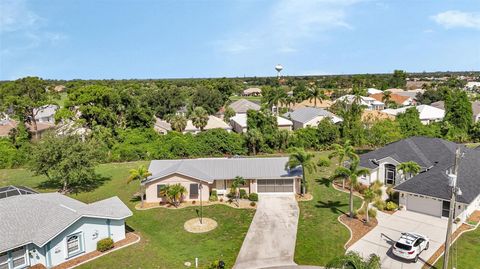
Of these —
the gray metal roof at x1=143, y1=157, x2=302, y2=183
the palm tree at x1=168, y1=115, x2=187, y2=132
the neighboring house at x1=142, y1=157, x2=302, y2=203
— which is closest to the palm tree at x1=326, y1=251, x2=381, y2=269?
the neighboring house at x1=142, y1=157, x2=302, y2=203

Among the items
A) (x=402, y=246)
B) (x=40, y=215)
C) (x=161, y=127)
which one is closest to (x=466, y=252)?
(x=402, y=246)

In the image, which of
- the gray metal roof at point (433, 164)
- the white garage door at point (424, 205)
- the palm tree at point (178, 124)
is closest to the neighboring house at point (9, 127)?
the palm tree at point (178, 124)

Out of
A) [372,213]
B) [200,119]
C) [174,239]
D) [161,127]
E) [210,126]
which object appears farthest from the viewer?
[161,127]

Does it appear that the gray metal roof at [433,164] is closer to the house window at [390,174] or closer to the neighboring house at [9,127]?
the house window at [390,174]

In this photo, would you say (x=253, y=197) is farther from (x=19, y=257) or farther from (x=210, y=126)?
(x=210, y=126)

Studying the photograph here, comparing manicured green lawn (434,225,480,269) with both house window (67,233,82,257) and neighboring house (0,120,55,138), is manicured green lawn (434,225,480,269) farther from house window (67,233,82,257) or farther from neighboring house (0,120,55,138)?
neighboring house (0,120,55,138)
